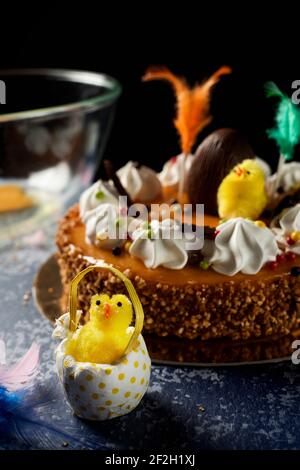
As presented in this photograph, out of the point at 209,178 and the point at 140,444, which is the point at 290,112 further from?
the point at 140,444

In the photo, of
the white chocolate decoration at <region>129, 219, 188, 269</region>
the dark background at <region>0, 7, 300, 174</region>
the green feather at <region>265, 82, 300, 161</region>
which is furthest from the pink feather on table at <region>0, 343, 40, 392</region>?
the dark background at <region>0, 7, 300, 174</region>

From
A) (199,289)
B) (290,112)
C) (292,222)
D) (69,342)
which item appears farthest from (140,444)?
(290,112)

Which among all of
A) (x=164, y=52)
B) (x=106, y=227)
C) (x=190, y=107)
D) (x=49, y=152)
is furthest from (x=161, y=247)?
(x=164, y=52)

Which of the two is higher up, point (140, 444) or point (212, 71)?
point (212, 71)

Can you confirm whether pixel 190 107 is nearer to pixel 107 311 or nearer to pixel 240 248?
pixel 240 248

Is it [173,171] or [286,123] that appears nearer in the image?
[286,123]

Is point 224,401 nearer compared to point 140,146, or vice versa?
point 224,401

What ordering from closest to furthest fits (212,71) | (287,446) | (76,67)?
(287,446) < (212,71) < (76,67)

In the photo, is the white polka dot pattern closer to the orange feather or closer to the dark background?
the orange feather
